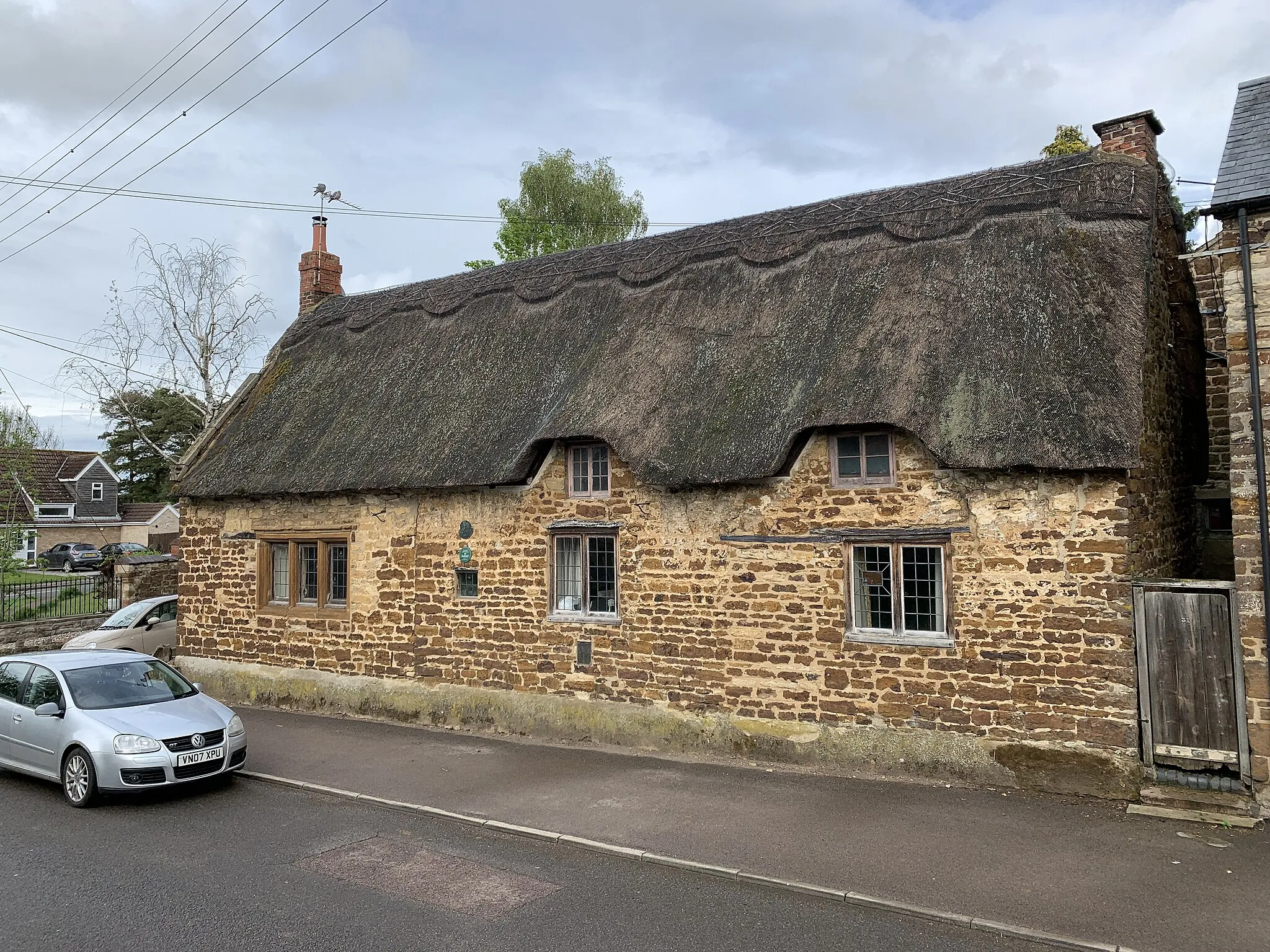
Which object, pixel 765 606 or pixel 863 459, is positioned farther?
pixel 765 606

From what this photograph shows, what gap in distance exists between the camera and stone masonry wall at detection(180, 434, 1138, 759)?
844 cm

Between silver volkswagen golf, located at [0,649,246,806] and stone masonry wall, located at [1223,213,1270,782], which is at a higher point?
stone masonry wall, located at [1223,213,1270,782]

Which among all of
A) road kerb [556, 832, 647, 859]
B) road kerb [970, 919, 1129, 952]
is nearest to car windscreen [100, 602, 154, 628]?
road kerb [556, 832, 647, 859]

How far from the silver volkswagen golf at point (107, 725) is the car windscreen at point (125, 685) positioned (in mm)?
11

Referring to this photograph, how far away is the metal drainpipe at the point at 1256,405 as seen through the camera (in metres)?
7.83

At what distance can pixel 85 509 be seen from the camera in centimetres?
5588

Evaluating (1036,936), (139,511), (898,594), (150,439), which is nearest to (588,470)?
(898,594)

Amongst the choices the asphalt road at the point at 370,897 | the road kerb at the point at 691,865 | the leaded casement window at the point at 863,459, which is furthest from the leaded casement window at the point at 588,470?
the road kerb at the point at 691,865

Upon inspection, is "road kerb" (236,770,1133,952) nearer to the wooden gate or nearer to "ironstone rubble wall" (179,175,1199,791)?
"ironstone rubble wall" (179,175,1199,791)

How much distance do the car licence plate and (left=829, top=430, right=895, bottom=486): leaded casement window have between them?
7436mm

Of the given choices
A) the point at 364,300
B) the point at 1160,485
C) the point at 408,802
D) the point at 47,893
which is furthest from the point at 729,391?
the point at 364,300

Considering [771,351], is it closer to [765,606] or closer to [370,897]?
[765,606]

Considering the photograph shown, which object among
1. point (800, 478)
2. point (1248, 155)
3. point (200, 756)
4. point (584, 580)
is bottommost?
point (200, 756)

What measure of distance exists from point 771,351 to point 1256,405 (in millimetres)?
5033
